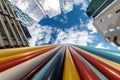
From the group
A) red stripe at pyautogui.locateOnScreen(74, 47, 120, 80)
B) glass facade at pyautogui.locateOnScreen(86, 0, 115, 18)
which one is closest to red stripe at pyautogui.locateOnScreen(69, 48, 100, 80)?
red stripe at pyautogui.locateOnScreen(74, 47, 120, 80)

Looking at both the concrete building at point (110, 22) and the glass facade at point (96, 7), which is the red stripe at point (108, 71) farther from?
the glass facade at point (96, 7)

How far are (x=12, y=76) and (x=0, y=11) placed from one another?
1726cm

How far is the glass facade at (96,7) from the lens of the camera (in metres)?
72.3

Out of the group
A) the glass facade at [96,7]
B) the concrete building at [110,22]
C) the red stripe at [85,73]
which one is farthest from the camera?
the glass facade at [96,7]

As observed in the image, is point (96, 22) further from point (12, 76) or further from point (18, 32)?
Answer: point (12, 76)

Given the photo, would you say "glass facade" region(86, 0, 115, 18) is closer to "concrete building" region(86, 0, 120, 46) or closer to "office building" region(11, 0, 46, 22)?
"concrete building" region(86, 0, 120, 46)

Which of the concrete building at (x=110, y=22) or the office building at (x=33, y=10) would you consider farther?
→ the office building at (x=33, y=10)

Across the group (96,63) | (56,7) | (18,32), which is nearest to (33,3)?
(56,7)

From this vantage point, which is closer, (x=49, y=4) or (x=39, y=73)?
(x=39, y=73)

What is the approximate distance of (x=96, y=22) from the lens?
236 ft

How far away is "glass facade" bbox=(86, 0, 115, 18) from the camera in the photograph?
72.3m

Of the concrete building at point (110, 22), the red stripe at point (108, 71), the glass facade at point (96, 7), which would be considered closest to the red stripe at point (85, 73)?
the red stripe at point (108, 71)

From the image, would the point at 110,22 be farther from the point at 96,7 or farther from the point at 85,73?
the point at 85,73

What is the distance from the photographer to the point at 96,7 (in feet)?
264
